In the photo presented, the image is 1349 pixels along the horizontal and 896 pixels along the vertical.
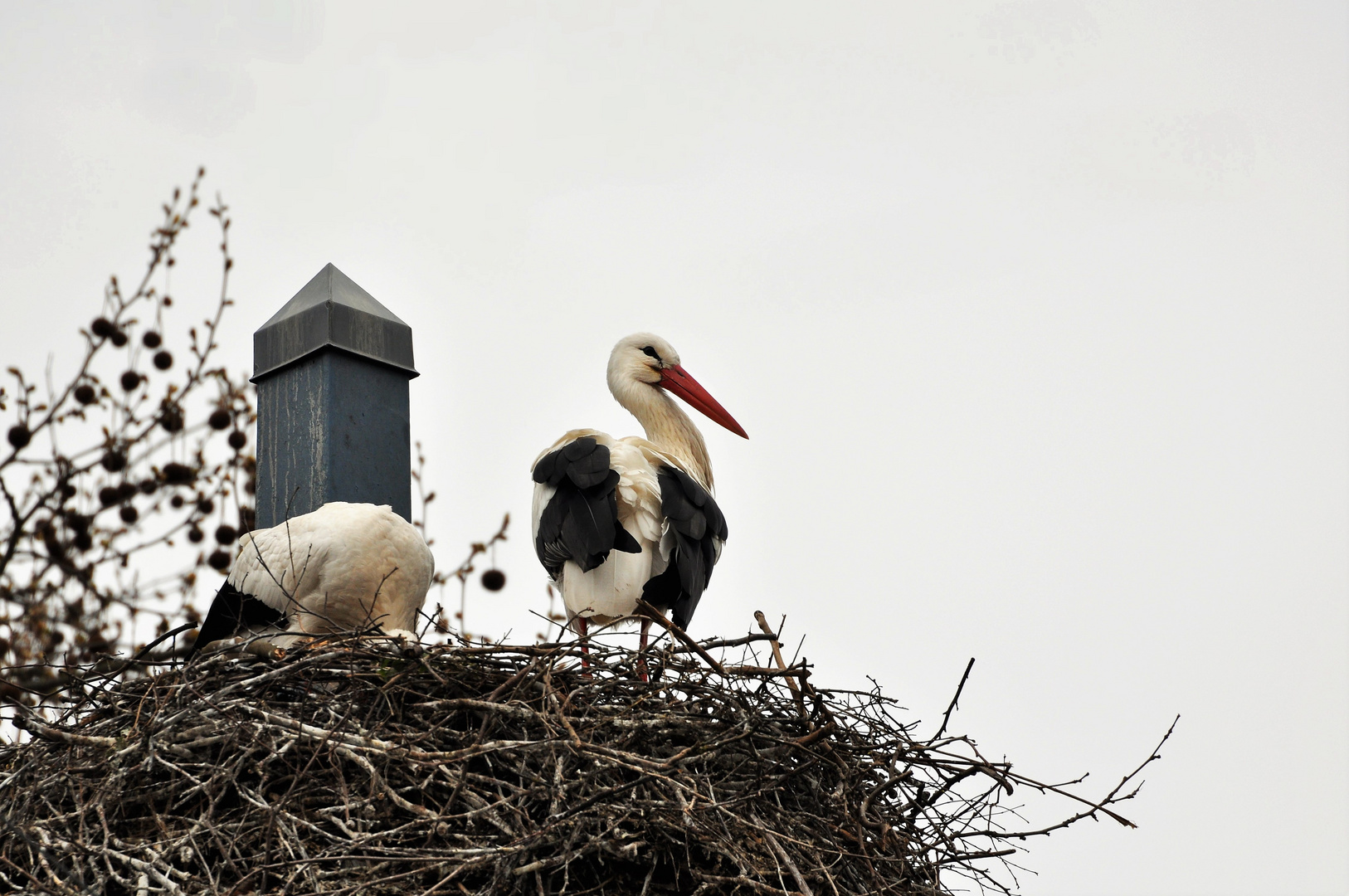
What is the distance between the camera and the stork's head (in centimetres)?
465

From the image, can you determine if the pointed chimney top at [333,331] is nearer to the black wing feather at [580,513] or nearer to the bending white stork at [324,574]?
the bending white stork at [324,574]

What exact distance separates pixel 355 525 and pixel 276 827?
1343mm

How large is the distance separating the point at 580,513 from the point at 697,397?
1120mm

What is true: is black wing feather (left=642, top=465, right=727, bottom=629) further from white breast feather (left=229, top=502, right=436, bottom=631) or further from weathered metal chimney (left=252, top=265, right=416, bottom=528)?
weathered metal chimney (left=252, top=265, right=416, bottom=528)

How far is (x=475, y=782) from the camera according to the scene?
2.53m

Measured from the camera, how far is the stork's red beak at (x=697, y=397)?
4648 mm

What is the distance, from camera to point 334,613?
3.72 meters

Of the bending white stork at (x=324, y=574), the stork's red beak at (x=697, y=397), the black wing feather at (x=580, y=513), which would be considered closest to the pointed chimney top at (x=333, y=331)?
the bending white stork at (x=324, y=574)

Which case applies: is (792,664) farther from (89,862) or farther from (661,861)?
(89,862)

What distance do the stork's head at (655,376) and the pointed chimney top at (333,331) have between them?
74cm

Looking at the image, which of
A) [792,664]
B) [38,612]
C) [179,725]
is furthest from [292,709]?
[38,612]

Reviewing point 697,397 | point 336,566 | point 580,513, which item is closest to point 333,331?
point 336,566

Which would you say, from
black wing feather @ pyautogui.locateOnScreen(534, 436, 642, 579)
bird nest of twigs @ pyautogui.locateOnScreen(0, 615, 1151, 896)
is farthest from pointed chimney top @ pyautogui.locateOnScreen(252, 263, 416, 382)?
bird nest of twigs @ pyautogui.locateOnScreen(0, 615, 1151, 896)

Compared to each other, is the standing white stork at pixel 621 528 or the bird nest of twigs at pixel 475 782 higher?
the standing white stork at pixel 621 528
